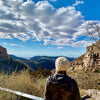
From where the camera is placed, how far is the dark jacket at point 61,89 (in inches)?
78.0

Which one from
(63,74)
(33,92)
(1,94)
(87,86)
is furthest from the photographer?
(87,86)

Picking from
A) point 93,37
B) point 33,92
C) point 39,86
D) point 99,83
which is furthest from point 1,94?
point 93,37

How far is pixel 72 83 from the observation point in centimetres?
203

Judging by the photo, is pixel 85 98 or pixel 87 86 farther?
pixel 87 86

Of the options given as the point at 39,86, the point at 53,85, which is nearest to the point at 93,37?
the point at 39,86

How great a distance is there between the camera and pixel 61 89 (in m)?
1.99

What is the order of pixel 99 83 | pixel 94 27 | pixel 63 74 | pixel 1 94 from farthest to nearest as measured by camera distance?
pixel 94 27
pixel 99 83
pixel 1 94
pixel 63 74

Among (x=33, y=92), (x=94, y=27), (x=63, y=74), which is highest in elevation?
(x=94, y=27)

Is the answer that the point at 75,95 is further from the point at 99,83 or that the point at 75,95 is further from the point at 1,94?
the point at 99,83

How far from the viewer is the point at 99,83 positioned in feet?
29.6

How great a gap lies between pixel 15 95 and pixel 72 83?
2.99 meters

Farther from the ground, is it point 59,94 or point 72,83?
point 72,83

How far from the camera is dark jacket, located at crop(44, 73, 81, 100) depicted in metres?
1.98

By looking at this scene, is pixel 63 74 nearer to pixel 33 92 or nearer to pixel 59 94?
pixel 59 94
